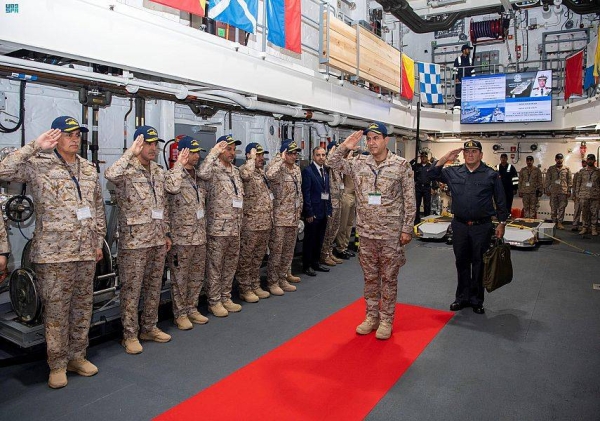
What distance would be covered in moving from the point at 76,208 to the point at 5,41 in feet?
4.17

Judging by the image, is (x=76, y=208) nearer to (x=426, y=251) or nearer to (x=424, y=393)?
(x=424, y=393)

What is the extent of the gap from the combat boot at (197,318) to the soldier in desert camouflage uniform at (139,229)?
49cm

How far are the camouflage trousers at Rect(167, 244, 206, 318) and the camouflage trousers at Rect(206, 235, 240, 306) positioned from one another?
17cm

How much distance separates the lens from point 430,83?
11.4 metres

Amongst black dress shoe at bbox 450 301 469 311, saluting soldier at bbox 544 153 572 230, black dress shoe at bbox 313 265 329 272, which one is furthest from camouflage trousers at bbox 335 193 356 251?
saluting soldier at bbox 544 153 572 230

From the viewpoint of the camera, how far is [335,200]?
696cm

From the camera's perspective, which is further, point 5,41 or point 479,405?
point 5,41

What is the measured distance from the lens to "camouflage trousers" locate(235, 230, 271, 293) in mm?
5105

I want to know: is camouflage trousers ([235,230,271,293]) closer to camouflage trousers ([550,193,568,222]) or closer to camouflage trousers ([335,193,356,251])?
camouflage trousers ([335,193,356,251])

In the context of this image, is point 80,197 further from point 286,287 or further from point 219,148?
point 286,287

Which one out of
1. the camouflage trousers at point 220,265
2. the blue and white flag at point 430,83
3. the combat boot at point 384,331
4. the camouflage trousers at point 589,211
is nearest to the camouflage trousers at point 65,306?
the camouflage trousers at point 220,265

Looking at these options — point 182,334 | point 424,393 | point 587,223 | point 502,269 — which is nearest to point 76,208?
point 182,334

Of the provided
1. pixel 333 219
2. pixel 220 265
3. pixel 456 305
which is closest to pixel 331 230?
pixel 333 219

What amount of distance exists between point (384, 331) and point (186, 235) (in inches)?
79.0
